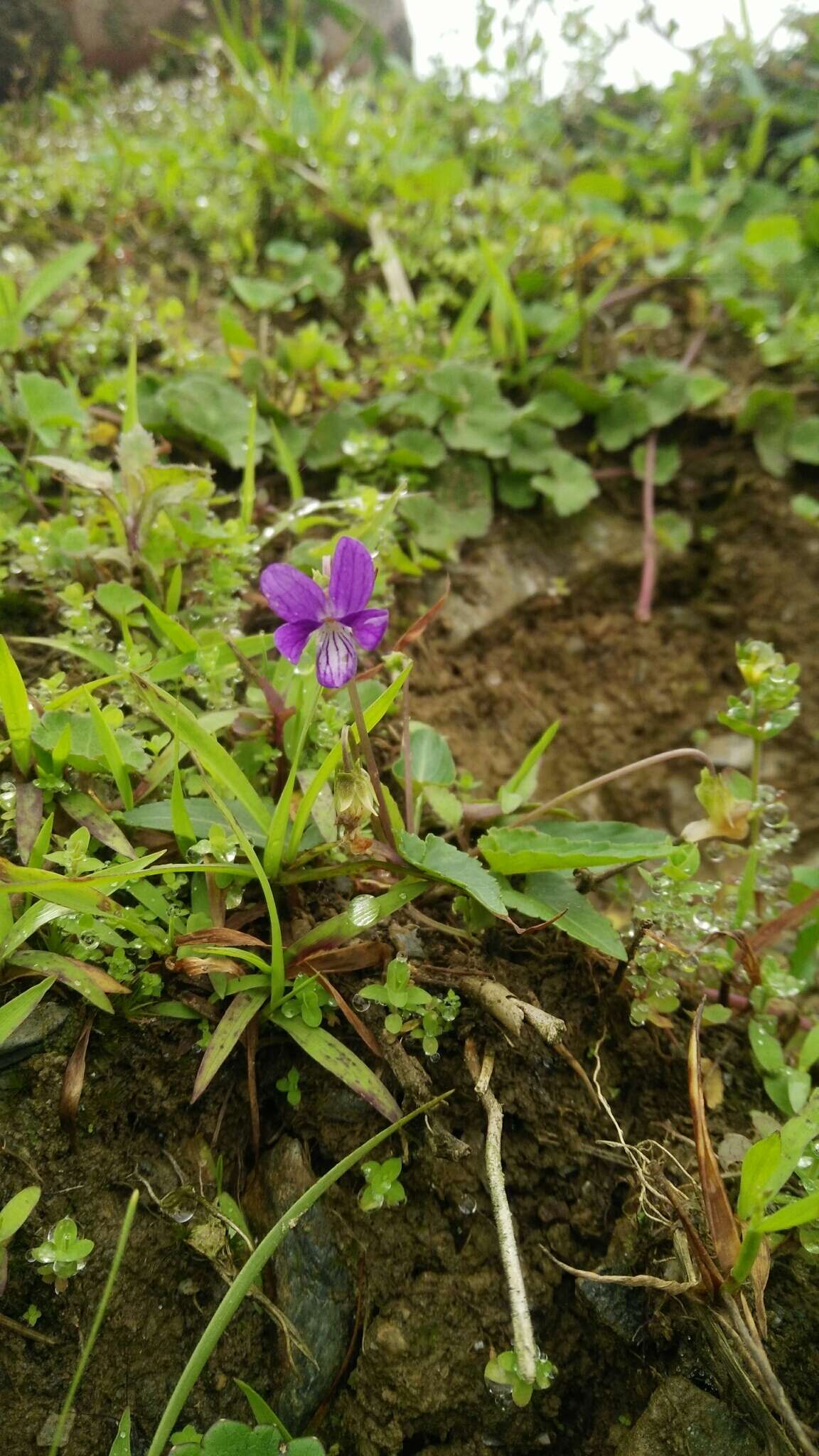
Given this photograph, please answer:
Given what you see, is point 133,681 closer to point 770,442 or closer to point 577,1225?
point 577,1225

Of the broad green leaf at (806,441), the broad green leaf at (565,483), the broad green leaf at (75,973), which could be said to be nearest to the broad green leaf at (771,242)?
the broad green leaf at (806,441)

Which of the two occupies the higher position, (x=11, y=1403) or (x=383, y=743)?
(x=383, y=743)

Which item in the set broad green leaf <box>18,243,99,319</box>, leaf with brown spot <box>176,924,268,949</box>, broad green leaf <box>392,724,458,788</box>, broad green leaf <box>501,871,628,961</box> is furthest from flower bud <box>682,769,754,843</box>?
broad green leaf <box>18,243,99,319</box>

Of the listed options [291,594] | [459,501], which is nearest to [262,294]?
[459,501]

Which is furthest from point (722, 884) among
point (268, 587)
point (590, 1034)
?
point (268, 587)

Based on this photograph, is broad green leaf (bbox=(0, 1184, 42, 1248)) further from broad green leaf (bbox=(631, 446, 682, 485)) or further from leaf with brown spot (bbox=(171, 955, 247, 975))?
broad green leaf (bbox=(631, 446, 682, 485))

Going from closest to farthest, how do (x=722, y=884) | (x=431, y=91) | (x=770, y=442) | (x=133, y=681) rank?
1. (x=133, y=681)
2. (x=722, y=884)
3. (x=770, y=442)
4. (x=431, y=91)

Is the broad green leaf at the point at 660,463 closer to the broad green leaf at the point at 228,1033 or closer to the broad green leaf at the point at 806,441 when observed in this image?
the broad green leaf at the point at 806,441
